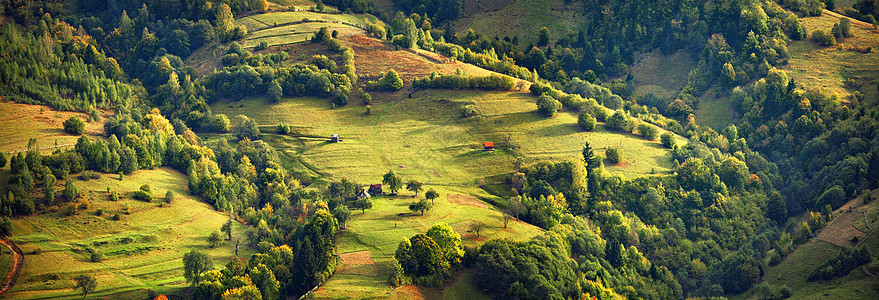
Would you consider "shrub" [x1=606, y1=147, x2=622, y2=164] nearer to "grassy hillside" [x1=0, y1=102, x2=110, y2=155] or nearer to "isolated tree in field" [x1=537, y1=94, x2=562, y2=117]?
"isolated tree in field" [x1=537, y1=94, x2=562, y2=117]

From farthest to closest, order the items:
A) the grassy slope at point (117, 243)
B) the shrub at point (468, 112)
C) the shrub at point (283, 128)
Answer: the shrub at point (468, 112)
the shrub at point (283, 128)
the grassy slope at point (117, 243)

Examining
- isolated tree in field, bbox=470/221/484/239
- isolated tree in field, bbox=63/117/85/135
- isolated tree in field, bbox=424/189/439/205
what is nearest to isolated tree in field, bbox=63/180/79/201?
isolated tree in field, bbox=63/117/85/135

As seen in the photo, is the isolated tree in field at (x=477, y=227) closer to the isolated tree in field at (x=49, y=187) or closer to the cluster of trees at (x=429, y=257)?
the cluster of trees at (x=429, y=257)

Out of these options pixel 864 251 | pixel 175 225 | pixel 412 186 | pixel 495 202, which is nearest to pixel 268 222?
pixel 175 225

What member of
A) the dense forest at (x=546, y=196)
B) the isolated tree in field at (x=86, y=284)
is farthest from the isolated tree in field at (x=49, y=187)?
the isolated tree in field at (x=86, y=284)

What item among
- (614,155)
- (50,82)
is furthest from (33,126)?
(614,155)

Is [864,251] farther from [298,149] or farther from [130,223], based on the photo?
[130,223]

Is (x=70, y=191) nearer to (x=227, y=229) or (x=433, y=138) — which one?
(x=227, y=229)
